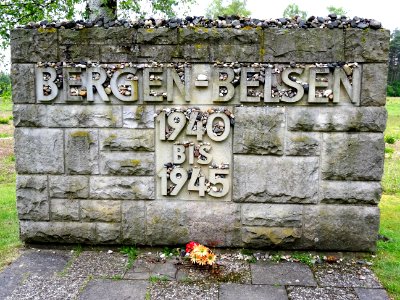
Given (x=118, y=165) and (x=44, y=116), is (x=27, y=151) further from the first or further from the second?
(x=118, y=165)

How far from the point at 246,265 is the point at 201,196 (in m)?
0.77

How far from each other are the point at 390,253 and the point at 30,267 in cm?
346

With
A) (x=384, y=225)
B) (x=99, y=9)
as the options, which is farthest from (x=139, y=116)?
(x=384, y=225)

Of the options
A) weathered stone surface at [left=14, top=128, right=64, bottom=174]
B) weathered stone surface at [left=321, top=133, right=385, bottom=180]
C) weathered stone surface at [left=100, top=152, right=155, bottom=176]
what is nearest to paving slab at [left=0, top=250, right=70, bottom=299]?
weathered stone surface at [left=14, top=128, right=64, bottom=174]

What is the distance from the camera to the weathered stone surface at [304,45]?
3955 millimetres

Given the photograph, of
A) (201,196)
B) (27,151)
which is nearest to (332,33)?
(201,196)

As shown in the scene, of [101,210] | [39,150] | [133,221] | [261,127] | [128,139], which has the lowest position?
[133,221]

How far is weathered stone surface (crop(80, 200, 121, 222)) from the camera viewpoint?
14.1ft

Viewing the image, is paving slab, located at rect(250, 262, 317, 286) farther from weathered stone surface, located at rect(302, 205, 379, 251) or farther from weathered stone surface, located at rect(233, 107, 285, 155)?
weathered stone surface, located at rect(233, 107, 285, 155)

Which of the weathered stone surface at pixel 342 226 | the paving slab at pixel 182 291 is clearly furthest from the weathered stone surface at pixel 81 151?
the weathered stone surface at pixel 342 226

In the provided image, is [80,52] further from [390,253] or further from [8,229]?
[390,253]

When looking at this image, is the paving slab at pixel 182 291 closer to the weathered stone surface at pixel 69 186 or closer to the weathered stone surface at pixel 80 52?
the weathered stone surface at pixel 69 186

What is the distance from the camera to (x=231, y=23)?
160 inches

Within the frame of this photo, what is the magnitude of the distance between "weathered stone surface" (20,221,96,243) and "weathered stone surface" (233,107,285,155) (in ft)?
5.71
